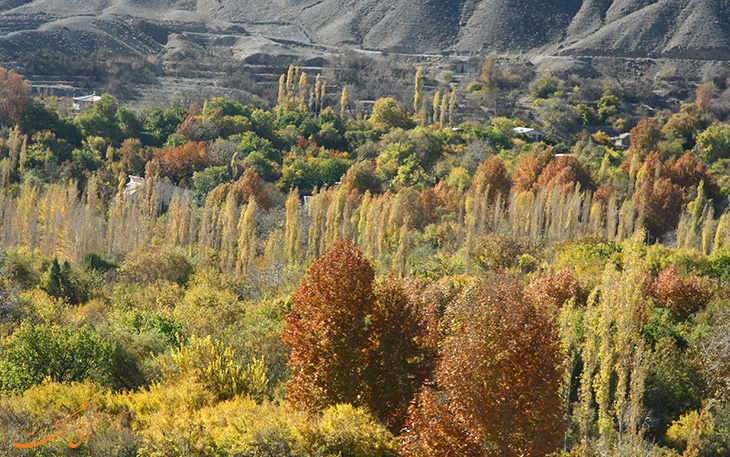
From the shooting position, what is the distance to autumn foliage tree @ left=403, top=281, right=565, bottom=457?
47.1ft

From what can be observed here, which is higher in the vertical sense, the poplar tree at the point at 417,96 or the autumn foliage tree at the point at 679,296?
the poplar tree at the point at 417,96

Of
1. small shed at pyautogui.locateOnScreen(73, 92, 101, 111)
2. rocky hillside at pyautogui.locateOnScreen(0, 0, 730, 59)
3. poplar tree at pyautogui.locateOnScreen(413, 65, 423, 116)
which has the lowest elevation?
small shed at pyautogui.locateOnScreen(73, 92, 101, 111)

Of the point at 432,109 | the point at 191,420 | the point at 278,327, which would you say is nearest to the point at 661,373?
the point at 278,327

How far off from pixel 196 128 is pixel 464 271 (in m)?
40.8

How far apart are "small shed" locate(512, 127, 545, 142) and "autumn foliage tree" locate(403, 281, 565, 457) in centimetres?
6138

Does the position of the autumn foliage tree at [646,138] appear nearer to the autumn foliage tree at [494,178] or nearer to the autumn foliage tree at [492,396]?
the autumn foliage tree at [494,178]

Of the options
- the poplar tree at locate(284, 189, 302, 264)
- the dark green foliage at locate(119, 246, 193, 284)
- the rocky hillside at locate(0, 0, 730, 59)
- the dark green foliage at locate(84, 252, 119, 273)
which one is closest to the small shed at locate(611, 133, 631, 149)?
the rocky hillside at locate(0, 0, 730, 59)

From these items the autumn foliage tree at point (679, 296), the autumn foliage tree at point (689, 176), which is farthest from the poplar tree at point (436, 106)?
the autumn foliage tree at point (679, 296)

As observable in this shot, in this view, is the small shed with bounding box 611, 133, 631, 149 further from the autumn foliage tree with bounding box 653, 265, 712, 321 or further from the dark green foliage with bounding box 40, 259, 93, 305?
the dark green foliage with bounding box 40, 259, 93, 305

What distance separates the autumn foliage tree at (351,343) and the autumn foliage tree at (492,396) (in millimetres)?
2663

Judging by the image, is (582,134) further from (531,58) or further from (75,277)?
(75,277)

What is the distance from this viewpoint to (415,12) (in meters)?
112

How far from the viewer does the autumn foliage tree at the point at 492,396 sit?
47.1ft

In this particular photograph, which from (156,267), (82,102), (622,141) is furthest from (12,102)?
(622,141)
